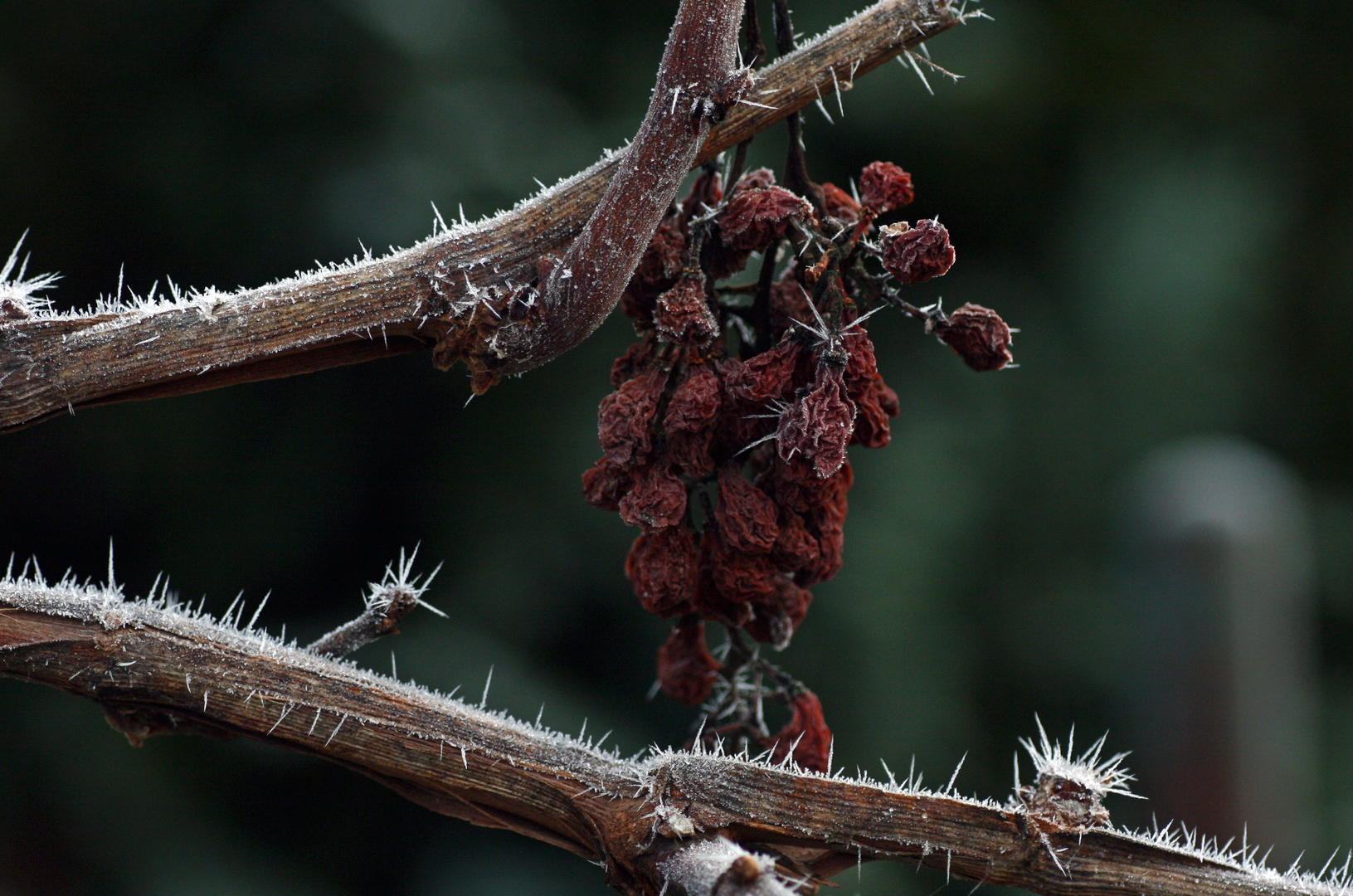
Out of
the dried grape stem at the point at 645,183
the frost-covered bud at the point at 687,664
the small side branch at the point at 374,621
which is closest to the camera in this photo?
the dried grape stem at the point at 645,183

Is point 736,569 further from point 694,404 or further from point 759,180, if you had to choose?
point 759,180

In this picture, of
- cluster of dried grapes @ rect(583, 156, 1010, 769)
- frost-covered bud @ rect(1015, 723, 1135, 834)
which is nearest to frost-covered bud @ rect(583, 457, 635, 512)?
cluster of dried grapes @ rect(583, 156, 1010, 769)

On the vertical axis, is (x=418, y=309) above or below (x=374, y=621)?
above

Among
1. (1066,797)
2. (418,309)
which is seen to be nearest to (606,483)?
(418,309)

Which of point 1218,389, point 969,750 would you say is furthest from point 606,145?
point 1218,389

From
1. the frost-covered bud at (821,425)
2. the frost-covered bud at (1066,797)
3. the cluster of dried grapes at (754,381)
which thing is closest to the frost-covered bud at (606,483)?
the cluster of dried grapes at (754,381)

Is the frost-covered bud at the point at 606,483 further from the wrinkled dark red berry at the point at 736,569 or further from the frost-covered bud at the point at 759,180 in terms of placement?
the frost-covered bud at the point at 759,180
